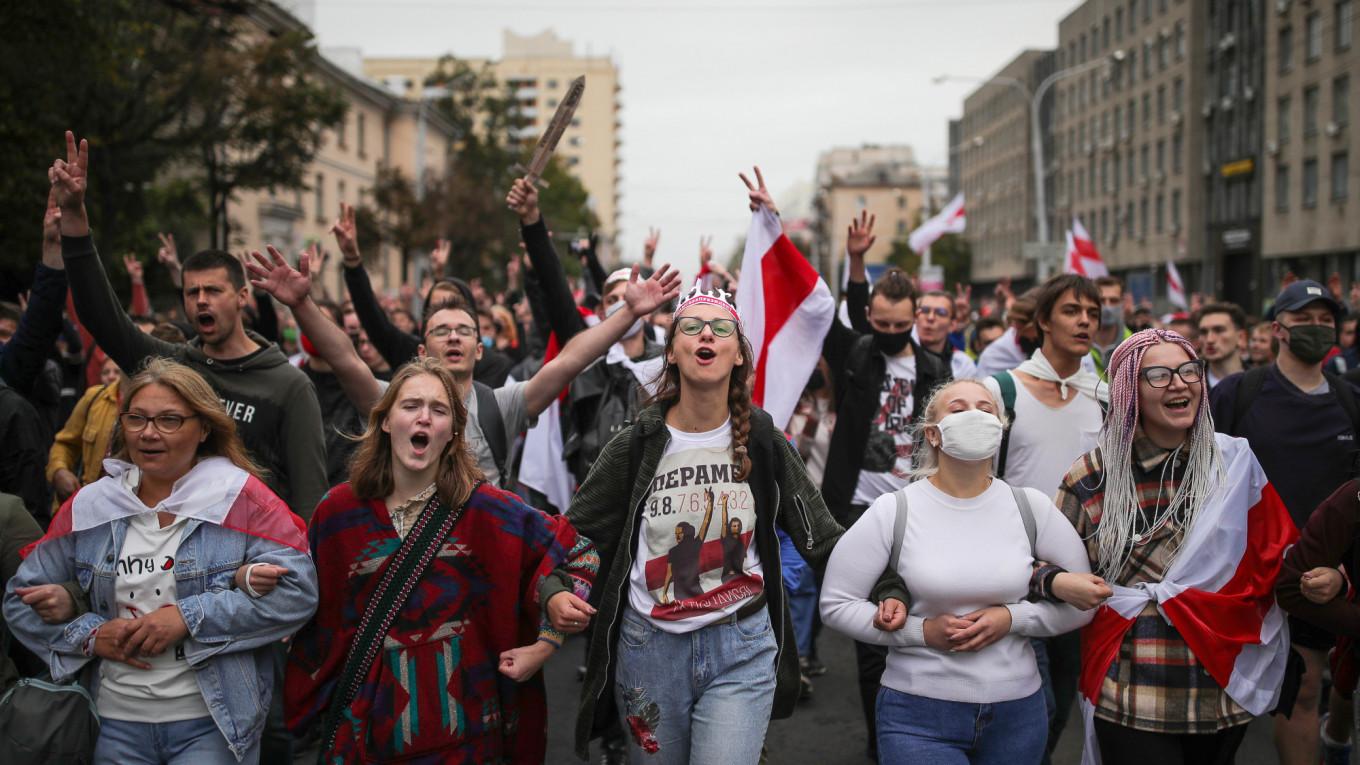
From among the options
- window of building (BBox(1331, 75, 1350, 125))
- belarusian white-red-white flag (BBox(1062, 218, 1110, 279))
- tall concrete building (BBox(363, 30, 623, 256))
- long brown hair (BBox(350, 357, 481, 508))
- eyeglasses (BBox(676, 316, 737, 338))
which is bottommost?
long brown hair (BBox(350, 357, 481, 508))

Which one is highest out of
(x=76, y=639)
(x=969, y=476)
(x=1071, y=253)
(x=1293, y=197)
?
(x=1293, y=197)

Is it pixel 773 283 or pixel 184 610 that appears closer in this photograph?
pixel 184 610

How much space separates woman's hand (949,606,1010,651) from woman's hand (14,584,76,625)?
2.57 m

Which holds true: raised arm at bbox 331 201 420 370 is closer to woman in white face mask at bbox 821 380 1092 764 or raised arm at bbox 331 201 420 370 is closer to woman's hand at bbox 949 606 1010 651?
woman in white face mask at bbox 821 380 1092 764

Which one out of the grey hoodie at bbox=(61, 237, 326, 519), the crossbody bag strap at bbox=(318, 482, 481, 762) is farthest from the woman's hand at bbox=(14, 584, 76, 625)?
the grey hoodie at bbox=(61, 237, 326, 519)

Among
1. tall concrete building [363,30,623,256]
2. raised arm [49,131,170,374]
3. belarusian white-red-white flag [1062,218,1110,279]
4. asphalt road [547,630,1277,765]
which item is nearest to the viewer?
raised arm [49,131,170,374]

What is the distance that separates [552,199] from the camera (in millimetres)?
75625

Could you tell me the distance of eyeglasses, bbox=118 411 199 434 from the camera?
3.55m

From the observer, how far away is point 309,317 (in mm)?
4383

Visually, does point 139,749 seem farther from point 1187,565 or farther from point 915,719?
point 1187,565

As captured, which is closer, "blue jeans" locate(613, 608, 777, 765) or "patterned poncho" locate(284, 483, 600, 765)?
"patterned poncho" locate(284, 483, 600, 765)

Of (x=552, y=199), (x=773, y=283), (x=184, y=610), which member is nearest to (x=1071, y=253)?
(x=773, y=283)

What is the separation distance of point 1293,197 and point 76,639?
4456 cm

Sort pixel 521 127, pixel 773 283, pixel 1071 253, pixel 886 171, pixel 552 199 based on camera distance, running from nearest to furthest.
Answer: pixel 773 283, pixel 1071 253, pixel 521 127, pixel 552 199, pixel 886 171
